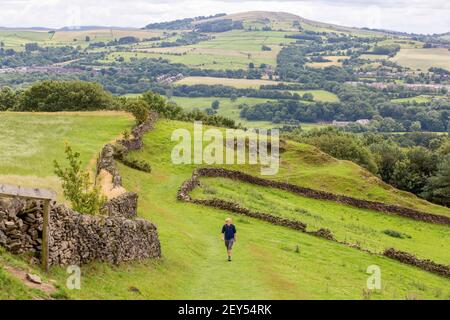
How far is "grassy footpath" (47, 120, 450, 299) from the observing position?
2153 centimetres

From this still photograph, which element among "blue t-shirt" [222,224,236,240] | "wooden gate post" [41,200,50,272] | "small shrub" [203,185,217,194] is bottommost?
"small shrub" [203,185,217,194]

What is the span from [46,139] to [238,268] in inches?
1641

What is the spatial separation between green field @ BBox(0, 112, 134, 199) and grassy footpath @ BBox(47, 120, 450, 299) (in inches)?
281

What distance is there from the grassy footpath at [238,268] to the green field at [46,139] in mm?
7141

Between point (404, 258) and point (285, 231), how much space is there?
8.33 meters

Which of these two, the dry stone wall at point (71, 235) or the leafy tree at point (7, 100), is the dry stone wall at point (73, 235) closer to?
the dry stone wall at point (71, 235)

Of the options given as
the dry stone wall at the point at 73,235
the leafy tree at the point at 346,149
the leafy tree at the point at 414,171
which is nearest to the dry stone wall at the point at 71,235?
the dry stone wall at the point at 73,235

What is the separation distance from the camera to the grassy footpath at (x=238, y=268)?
2153 cm

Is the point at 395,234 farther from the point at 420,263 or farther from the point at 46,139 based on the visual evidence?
the point at 46,139

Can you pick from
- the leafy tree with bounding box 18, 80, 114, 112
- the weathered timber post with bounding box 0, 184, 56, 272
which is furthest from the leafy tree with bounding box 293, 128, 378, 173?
the weathered timber post with bounding box 0, 184, 56, 272

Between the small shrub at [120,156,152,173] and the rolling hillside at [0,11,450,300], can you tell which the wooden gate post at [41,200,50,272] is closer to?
the rolling hillside at [0,11,450,300]

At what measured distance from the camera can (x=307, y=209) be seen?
5722 cm
